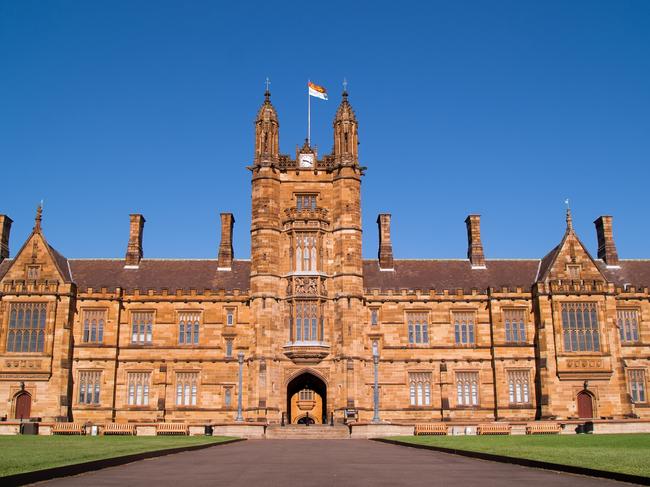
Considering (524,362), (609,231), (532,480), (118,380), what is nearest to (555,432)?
(524,362)

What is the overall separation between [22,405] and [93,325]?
21.4 feet

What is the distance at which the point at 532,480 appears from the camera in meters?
13.8

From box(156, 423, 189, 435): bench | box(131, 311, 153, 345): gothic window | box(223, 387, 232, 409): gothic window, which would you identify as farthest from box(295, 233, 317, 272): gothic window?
box(156, 423, 189, 435): bench

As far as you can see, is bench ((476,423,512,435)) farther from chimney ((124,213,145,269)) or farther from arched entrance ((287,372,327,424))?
chimney ((124,213,145,269))

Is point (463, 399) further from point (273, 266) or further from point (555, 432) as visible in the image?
point (273, 266)

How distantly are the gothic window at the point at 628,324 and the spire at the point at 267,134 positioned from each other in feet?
84.2

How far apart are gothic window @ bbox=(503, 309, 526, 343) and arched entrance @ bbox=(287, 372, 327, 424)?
43.5ft

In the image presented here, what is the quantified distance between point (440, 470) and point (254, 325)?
30.9 m

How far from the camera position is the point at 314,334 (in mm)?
46500

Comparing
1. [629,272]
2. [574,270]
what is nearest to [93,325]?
[574,270]

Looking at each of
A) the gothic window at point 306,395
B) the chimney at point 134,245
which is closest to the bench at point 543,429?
the gothic window at point 306,395

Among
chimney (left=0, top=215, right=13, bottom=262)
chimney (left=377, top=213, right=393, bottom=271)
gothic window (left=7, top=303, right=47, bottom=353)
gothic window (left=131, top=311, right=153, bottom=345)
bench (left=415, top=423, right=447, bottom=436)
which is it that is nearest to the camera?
bench (left=415, top=423, right=447, bottom=436)

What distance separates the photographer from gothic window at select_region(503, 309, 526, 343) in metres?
47.7

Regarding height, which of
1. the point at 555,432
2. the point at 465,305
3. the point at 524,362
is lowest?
the point at 555,432
